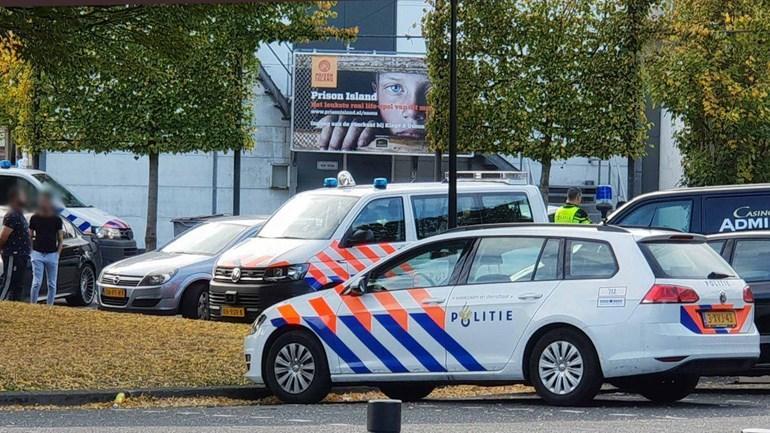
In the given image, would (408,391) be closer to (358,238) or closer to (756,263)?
(756,263)

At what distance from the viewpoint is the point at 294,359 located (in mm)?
13312

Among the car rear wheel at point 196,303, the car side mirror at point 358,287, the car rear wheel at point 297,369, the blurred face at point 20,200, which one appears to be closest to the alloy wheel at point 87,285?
the blurred face at point 20,200

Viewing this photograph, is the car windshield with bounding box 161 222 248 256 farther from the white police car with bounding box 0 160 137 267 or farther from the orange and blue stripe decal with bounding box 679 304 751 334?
the orange and blue stripe decal with bounding box 679 304 751 334

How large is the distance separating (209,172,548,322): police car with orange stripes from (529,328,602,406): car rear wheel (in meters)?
5.81

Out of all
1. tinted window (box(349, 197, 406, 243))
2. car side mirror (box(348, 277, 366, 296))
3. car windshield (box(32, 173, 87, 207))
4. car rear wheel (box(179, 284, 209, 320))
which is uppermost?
car windshield (box(32, 173, 87, 207))

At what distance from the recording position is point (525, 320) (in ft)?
40.8

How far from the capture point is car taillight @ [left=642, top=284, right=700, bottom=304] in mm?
12039

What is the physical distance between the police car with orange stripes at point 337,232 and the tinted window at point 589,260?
5663mm

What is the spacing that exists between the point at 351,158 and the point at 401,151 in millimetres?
1949

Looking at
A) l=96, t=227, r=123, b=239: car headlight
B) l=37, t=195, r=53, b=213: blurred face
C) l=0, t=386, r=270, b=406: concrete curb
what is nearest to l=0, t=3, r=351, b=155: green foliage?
l=96, t=227, r=123, b=239: car headlight

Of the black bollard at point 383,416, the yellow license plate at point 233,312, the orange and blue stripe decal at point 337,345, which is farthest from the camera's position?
the yellow license plate at point 233,312

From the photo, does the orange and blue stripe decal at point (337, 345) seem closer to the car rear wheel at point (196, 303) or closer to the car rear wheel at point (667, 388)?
the car rear wheel at point (667, 388)

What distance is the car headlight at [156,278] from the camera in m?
20.5

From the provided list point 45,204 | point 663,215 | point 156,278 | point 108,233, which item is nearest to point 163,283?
point 156,278
